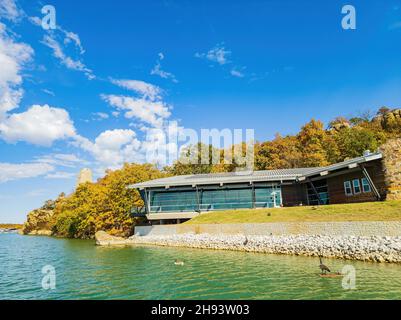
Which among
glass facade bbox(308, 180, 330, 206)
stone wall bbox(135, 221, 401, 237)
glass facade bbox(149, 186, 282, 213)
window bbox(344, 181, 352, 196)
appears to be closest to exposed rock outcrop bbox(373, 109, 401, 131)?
glass facade bbox(308, 180, 330, 206)

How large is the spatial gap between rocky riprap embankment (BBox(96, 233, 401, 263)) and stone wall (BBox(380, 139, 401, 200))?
7369 mm

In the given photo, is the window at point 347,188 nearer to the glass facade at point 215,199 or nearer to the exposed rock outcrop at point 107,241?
the glass facade at point 215,199

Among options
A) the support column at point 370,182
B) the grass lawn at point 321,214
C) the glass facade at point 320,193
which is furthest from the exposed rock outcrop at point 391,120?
the grass lawn at point 321,214

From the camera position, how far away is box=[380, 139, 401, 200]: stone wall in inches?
960

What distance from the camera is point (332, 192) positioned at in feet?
111

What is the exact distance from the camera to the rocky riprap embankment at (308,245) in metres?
18.0

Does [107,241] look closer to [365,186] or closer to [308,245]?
[308,245]

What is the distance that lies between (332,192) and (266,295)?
25.0m

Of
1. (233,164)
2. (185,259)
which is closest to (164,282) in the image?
(185,259)

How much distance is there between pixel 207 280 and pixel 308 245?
34.1ft

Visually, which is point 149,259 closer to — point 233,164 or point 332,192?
point 332,192

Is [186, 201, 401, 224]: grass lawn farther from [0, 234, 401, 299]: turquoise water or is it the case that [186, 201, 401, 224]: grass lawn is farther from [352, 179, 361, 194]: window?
[0, 234, 401, 299]: turquoise water

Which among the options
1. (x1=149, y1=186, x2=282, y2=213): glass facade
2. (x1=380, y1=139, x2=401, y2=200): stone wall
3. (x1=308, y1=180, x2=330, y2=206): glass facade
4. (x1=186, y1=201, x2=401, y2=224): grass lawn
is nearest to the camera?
(x1=186, y1=201, x2=401, y2=224): grass lawn

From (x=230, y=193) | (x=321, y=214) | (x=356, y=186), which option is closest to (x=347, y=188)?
(x=356, y=186)
